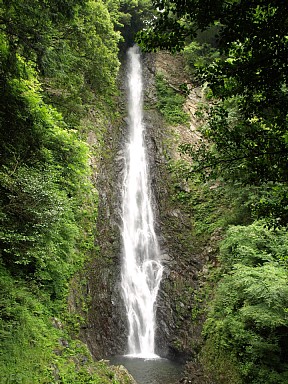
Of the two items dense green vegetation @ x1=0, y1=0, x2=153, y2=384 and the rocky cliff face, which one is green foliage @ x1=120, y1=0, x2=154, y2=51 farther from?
dense green vegetation @ x1=0, y1=0, x2=153, y2=384

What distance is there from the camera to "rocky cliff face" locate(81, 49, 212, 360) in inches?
468

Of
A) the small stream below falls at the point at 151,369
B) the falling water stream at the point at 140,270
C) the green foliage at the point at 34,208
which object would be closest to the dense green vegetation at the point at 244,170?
the small stream below falls at the point at 151,369

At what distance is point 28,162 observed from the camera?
7.14 meters

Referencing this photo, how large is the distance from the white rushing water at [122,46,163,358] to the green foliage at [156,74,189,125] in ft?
6.65

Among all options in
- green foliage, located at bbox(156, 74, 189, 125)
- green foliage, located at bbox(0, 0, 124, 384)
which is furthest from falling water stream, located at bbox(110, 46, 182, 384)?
green foliage, located at bbox(0, 0, 124, 384)

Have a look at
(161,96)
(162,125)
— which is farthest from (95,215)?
(161,96)

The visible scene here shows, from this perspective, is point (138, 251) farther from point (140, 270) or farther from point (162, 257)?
point (162, 257)

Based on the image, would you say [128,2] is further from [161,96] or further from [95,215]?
[95,215]

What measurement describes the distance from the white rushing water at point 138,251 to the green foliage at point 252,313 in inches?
115

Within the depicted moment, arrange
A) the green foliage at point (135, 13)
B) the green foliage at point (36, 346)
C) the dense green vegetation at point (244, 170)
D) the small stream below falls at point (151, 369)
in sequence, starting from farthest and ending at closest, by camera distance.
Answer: the green foliage at point (135, 13) → the small stream below falls at point (151, 369) → the green foliage at point (36, 346) → the dense green vegetation at point (244, 170)

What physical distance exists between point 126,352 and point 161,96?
57.1 feet

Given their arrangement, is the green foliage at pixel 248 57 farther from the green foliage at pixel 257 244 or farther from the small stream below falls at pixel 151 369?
the small stream below falls at pixel 151 369

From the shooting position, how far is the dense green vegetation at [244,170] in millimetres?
3422

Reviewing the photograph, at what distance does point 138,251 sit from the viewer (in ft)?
49.2
